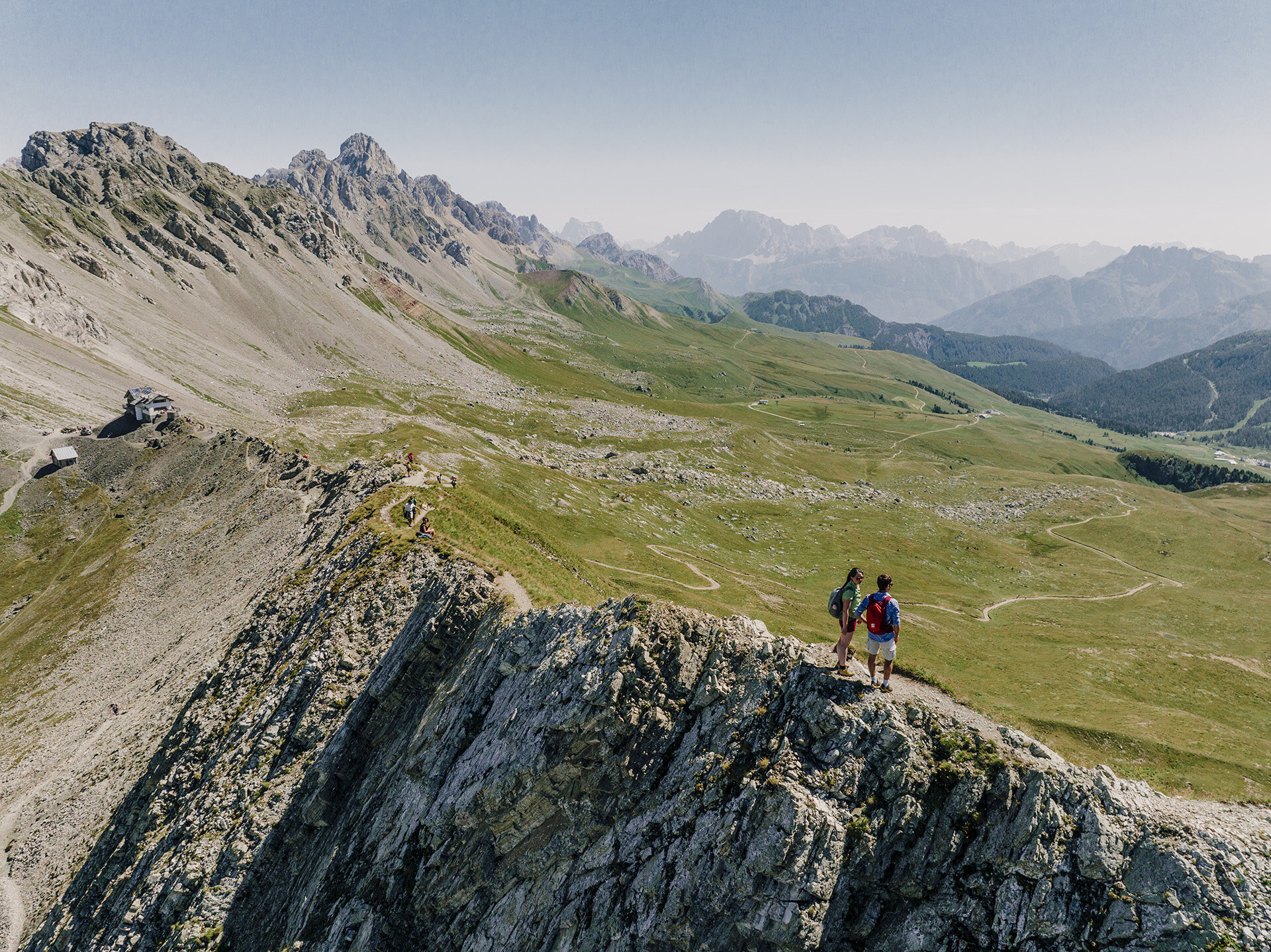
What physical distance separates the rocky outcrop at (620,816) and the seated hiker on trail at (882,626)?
3.57ft

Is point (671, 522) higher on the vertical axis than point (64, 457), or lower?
lower

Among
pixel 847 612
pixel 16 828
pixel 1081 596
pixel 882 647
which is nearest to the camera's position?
pixel 847 612

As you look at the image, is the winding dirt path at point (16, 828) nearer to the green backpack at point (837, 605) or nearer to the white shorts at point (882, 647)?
the green backpack at point (837, 605)

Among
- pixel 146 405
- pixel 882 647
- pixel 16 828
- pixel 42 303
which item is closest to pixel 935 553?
pixel 882 647

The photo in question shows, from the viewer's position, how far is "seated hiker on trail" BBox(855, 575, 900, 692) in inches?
704

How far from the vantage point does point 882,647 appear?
1853cm

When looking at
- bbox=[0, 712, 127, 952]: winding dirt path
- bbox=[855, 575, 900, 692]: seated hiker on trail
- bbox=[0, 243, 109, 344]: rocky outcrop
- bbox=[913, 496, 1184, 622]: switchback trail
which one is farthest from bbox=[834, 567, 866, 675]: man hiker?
bbox=[0, 243, 109, 344]: rocky outcrop

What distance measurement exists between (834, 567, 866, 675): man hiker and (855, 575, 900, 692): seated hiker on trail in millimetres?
290

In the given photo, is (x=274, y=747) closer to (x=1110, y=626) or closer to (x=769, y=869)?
(x=769, y=869)

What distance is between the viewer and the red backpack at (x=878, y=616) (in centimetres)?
1792

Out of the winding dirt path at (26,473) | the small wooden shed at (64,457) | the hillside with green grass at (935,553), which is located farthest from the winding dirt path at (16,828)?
the small wooden shed at (64,457)

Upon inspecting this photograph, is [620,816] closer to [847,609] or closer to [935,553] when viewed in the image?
[847,609]

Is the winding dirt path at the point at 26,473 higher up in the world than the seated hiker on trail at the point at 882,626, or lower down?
lower down

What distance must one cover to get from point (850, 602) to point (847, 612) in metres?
0.35
